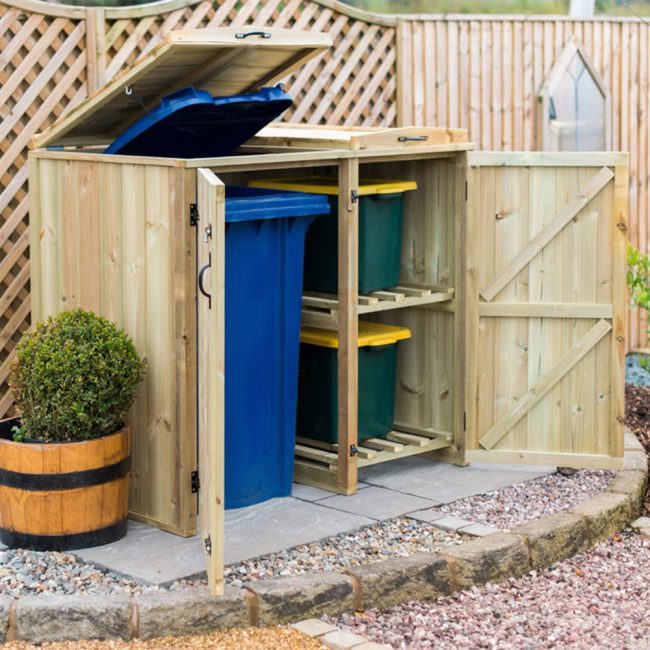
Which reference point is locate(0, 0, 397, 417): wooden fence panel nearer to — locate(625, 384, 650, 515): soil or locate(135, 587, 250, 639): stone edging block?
locate(135, 587, 250, 639): stone edging block

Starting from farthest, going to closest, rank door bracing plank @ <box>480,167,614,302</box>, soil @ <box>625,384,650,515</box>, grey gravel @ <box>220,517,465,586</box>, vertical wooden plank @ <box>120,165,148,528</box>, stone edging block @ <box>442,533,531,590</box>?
soil @ <box>625,384,650,515</box> → door bracing plank @ <box>480,167,614,302</box> → vertical wooden plank @ <box>120,165,148,528</box> → stone edging block @ <box>442,533,531,590</box> → grey gravel @ <box>220,517,465,586</box>

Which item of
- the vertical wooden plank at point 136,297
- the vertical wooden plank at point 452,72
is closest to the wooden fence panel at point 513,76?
the vertical wooden plank at point 452,72

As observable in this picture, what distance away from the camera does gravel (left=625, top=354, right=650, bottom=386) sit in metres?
8.66

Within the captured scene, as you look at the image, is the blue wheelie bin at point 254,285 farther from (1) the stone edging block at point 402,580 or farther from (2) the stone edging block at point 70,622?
(2) the stone edging block at point 70,622

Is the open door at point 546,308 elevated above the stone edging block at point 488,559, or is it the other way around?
the open door at point 546,308

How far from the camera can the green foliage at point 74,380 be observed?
4723mm

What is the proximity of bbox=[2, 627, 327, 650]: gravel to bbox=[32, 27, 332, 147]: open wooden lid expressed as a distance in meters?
2.18

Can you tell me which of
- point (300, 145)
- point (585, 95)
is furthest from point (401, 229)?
point (585, 95)

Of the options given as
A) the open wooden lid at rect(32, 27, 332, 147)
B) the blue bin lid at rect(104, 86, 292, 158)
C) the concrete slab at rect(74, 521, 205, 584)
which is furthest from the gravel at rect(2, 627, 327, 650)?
the open wooden lid at rect(32, 27, 332, 147)

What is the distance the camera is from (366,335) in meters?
5.92

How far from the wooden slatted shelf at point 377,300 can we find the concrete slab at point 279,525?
2.81ft

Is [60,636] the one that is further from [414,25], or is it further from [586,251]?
[414,25]

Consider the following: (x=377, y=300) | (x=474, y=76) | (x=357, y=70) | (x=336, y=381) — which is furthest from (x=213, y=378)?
(x=474, y=76)

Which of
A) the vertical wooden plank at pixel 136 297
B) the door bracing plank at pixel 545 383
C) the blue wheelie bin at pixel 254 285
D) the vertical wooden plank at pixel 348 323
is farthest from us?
the door bracing plank at pixel 545 383
